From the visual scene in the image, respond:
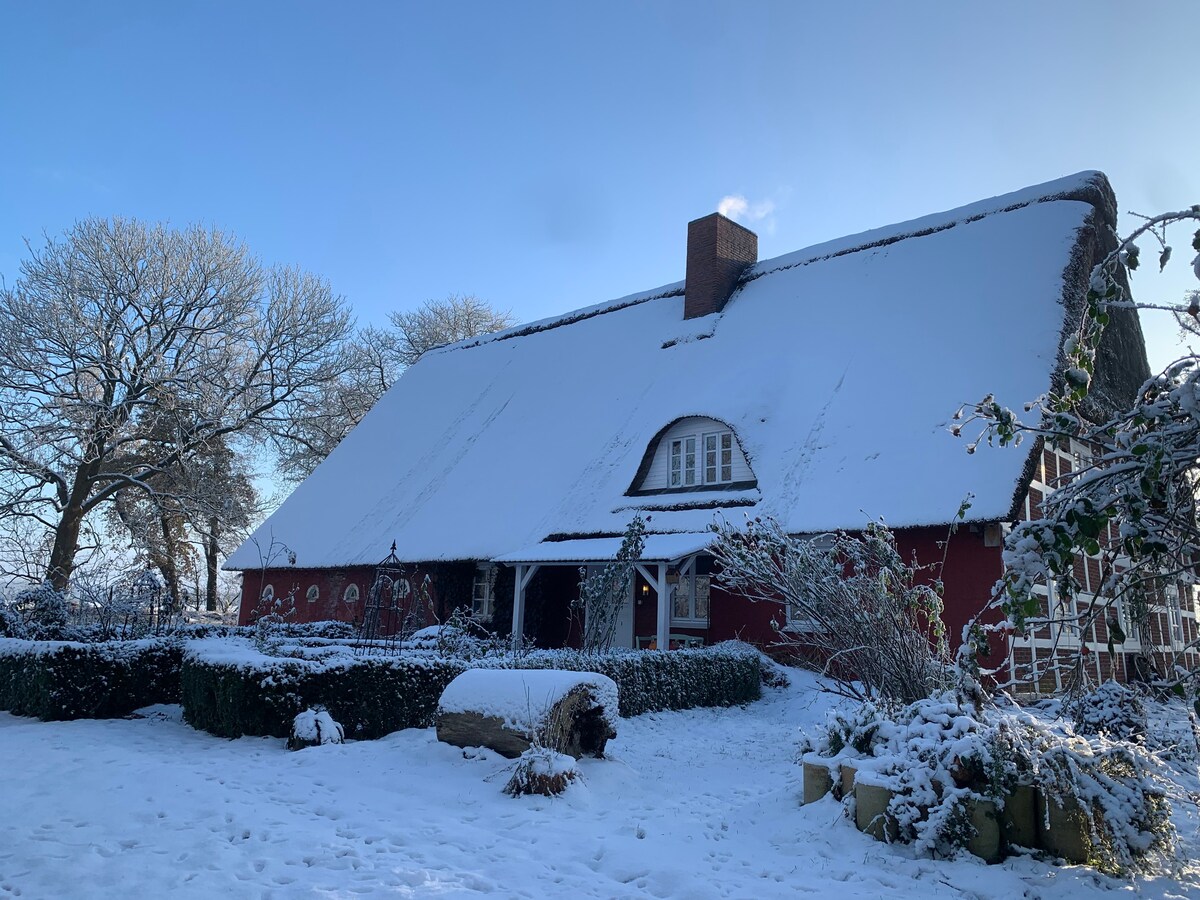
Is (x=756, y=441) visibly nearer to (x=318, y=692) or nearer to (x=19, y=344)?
(x=318, y=692)

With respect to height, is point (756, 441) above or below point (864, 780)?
above

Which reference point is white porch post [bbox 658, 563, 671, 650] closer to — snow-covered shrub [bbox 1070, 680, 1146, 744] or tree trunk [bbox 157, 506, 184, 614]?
snow-covered shrub [bbox 1070, 680, 1146, 744]

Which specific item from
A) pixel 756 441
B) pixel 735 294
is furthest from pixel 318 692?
pixel 735 294

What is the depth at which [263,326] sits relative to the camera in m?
27.4

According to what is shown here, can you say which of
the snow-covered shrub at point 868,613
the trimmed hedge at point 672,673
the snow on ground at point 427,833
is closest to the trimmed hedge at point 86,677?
the snow on ground at point 427,833

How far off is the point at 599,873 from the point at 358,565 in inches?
578

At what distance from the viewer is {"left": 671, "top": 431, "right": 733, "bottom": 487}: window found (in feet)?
50.4

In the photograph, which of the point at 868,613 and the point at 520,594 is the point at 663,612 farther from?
the point at 868,613

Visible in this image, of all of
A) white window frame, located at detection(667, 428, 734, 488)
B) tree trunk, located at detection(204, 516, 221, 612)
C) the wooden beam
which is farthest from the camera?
tree trunk, located at detection(204, 516, 221, 612)

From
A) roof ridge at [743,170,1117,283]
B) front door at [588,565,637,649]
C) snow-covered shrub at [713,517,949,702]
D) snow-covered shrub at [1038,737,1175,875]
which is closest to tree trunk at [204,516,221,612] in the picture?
front door at [588,565,637,649]

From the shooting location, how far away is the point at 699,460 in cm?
1571

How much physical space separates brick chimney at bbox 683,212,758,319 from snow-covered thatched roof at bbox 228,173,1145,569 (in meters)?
0.38

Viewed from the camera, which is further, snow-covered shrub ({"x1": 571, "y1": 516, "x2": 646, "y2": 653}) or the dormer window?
the dormer window

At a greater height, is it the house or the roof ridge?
the roof ridge
